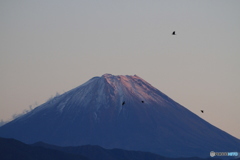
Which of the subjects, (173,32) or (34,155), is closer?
(173,32)

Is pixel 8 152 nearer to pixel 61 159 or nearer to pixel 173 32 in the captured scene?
pixel 61 159

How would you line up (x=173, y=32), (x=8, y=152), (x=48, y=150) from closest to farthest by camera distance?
1. (x=173, y=32)
2. (x=8, y=152)
3. (x=48, y=150)

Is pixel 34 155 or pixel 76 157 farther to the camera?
pixel 76 157

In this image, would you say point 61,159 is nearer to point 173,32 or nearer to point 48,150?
point 48,150

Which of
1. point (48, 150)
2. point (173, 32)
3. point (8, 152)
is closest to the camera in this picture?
point (173, 32)

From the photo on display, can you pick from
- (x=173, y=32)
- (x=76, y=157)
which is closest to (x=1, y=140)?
(x=76, y=157)

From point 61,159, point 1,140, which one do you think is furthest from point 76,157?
point 1,140

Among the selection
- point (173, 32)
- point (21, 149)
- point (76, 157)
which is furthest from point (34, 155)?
point (173, 32)

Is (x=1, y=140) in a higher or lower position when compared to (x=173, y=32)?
higher
